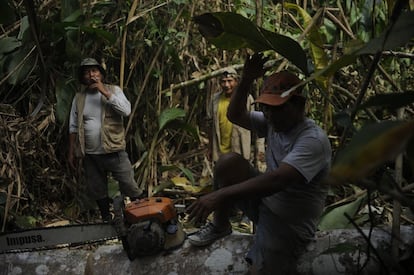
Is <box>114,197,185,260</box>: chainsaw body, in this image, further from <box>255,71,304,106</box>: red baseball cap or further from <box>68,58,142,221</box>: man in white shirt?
<box>68,58,142,221</box>: man in white shirt

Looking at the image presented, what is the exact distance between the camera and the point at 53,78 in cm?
565

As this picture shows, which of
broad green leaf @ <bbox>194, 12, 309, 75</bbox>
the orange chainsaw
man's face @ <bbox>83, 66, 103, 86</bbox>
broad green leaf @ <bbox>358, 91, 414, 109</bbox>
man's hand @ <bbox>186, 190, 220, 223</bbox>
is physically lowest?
the orange chainsaw

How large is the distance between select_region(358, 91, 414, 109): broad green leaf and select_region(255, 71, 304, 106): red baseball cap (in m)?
1.06

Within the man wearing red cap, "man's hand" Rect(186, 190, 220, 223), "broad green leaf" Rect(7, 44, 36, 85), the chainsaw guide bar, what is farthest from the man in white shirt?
"man's hand" Rect(186, 190, 220, 223)

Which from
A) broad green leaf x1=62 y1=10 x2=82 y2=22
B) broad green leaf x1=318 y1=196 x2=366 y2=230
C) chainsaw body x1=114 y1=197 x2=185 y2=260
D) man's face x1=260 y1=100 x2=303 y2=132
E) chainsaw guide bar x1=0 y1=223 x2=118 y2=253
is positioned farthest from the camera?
broad green leaf x1=62 y1=10 x2=82 y2=22

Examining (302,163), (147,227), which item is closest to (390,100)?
(302,163)

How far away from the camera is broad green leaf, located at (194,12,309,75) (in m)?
1.85

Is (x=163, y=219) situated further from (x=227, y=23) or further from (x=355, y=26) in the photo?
(x=355, y=26)

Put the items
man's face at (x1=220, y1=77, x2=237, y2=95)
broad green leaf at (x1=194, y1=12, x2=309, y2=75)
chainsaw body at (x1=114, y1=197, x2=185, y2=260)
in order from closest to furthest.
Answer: broad green leaf at (x1=194, y1=12, x2=309, y2=75) < chainsaw body at (x1=114, y1=197, x2=185, y2=260) < man's face at (x1=220, y1=77, x2=237, y2=95)

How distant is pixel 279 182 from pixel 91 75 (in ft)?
9.63

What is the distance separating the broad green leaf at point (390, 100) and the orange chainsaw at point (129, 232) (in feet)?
5.36

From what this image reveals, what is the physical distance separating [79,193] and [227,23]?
4064mm

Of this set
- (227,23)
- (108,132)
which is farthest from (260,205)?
(108,132)

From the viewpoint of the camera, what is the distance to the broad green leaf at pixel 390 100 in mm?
1249
